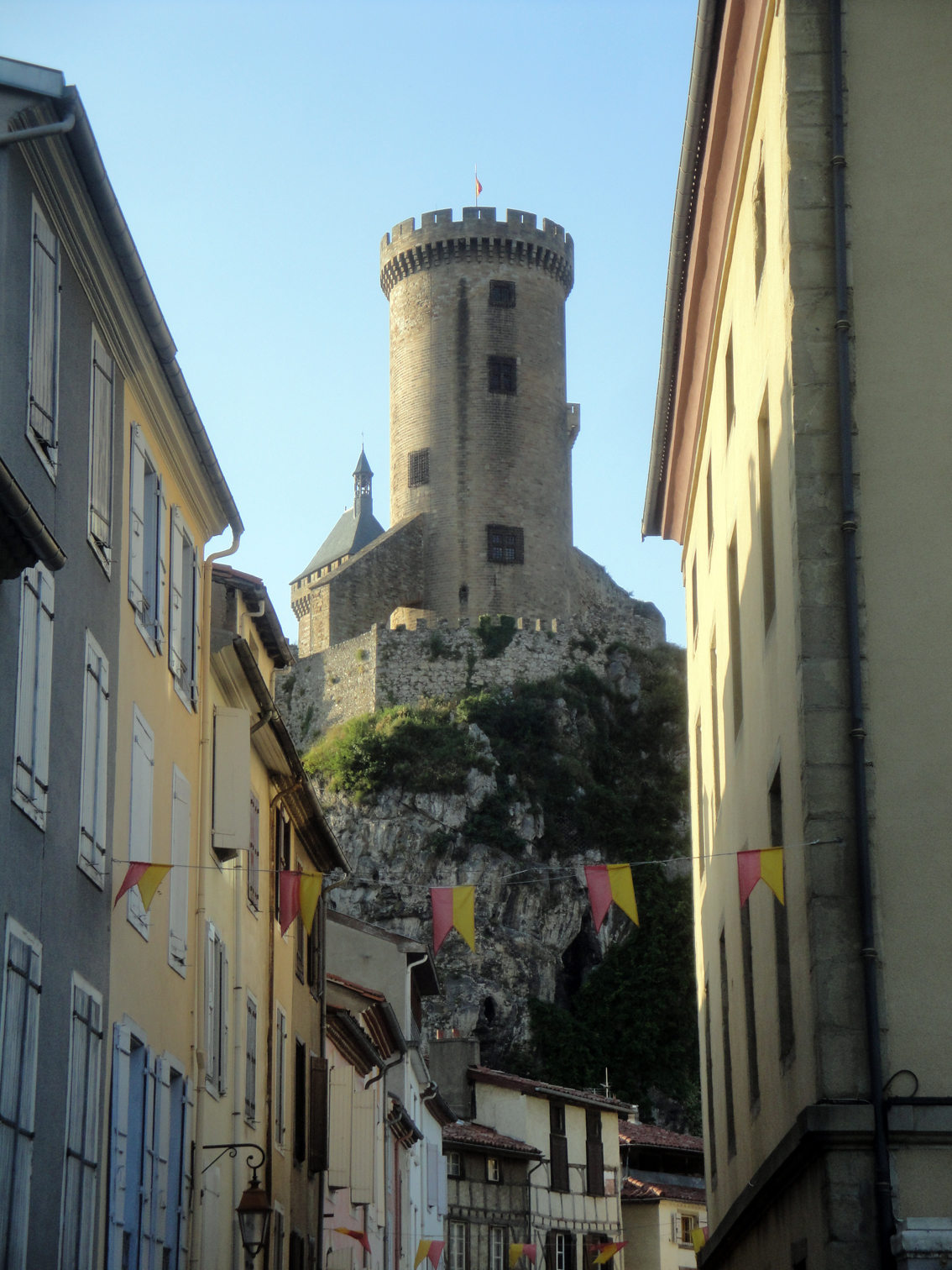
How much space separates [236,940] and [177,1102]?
2945 millimetres

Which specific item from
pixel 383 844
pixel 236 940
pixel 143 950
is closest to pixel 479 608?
pixel 383 844

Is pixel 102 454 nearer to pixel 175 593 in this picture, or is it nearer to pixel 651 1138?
pixel 175 593

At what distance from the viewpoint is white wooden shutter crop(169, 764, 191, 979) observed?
14516mm

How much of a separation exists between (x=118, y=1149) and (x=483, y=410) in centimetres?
5018

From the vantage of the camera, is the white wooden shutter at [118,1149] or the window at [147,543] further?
the window at [147,543]

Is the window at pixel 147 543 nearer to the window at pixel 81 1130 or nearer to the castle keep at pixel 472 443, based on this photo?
the window at pixel 81 1130

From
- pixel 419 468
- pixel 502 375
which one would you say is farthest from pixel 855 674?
pixel 502 375

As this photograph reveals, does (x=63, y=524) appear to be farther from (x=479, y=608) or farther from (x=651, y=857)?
(x=479, y=608)

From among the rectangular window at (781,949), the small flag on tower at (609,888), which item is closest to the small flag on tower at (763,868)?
the rectangular window at (781,949)

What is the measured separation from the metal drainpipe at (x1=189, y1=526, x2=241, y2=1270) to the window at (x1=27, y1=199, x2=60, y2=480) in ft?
16.4

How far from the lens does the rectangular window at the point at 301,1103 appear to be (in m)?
21.2

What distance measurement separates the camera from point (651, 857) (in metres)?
55.2

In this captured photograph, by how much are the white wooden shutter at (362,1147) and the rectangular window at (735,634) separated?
37.2 feet

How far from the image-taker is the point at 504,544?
60938 mm
